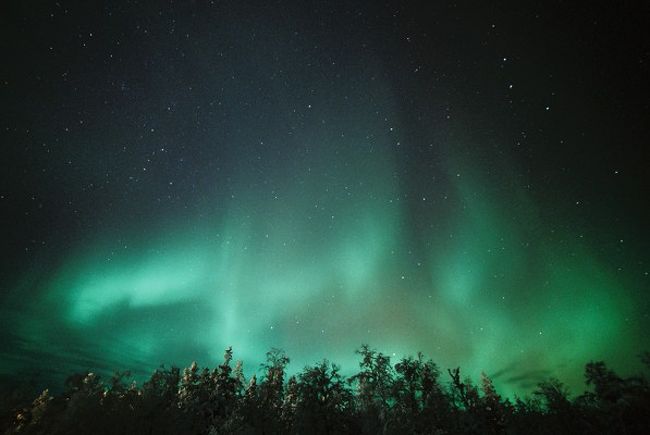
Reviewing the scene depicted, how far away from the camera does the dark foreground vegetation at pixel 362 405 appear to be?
1174 inches

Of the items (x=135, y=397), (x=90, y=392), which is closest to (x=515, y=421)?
(x=135, y=397)

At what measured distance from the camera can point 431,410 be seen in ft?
119

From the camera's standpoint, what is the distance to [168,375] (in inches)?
1815

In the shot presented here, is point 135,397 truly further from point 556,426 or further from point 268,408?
point 556,426

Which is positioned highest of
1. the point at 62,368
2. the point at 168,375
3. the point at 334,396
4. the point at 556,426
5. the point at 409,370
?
the point at 62,368

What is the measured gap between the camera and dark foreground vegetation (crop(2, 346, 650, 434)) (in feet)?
97.9

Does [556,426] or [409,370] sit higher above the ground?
[409,370]

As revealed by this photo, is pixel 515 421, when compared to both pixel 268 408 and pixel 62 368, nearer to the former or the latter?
pixel 268 408

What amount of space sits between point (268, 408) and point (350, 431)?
9.88 m

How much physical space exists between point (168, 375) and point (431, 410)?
3565cm

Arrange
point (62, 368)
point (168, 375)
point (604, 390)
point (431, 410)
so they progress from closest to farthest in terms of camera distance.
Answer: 1. point (431, 410)
2. point (604, 390)
3. point (168, 375)
4. point (62, 368)

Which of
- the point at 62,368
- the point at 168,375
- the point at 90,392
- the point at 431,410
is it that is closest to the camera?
the point at 90,392

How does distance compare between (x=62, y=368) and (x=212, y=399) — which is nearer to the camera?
(x=212, y=399)

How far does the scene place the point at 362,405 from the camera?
136ft
